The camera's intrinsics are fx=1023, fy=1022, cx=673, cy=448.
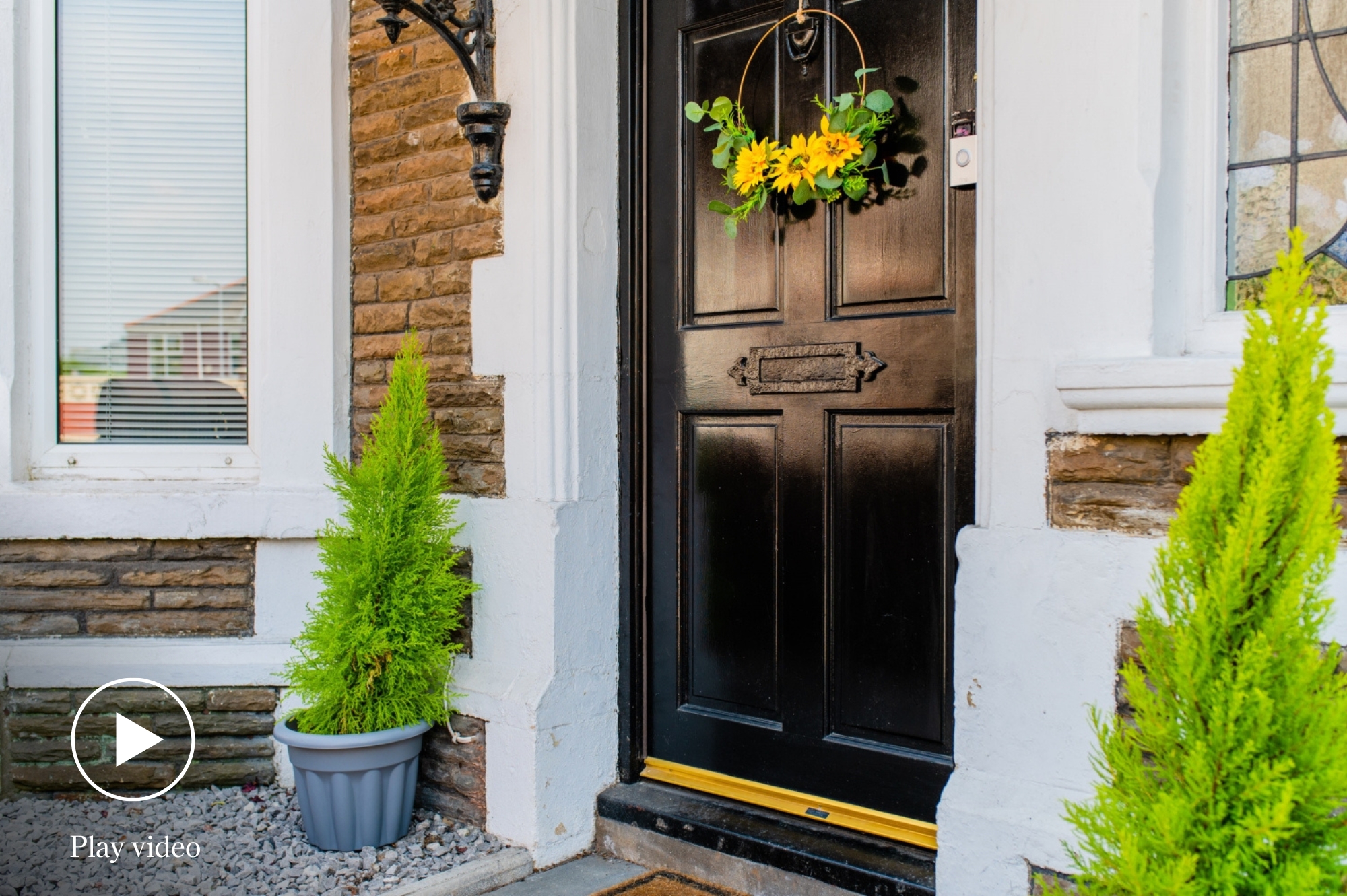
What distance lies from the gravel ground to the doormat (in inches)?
17.0

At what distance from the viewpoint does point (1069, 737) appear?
209cm

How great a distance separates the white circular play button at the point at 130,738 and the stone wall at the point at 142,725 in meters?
0.01

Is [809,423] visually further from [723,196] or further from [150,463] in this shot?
[150,463]

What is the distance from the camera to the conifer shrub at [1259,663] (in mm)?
1243

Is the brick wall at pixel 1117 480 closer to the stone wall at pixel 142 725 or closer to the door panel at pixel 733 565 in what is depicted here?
the door panel at pixel 733 565

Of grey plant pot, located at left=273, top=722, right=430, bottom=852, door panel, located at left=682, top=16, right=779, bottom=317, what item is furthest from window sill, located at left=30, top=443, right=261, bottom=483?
door panel, located at left=682, top=16, right=779, bottom=317

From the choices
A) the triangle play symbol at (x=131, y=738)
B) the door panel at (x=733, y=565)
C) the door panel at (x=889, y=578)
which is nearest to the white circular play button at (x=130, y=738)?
the triangle play symbol at (x=131, y=738)

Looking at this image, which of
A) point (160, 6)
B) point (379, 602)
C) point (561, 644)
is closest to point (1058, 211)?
point (561, 644)

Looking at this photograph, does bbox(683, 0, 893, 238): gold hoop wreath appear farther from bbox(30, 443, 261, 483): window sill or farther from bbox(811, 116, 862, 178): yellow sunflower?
bbox(30, 443, 261, 483): window sill

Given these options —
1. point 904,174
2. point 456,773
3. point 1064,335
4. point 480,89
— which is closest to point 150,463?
point 456,773

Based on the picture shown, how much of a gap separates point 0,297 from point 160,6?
3.78ft

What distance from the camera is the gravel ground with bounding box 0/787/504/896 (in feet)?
9.02

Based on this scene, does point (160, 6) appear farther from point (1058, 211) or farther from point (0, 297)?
point (1058, 211)

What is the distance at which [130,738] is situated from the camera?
11.4 feet
